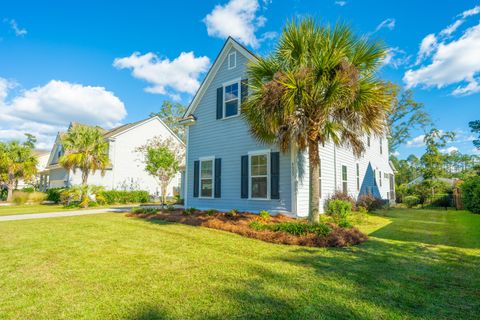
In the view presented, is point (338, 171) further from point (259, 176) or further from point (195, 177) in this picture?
point (195, 177)

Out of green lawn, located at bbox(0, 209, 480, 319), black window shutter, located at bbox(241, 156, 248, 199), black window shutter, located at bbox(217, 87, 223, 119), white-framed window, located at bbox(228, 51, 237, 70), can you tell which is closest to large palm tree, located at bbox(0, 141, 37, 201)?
green lawn, located at bbox(0, 209, 480, 319)

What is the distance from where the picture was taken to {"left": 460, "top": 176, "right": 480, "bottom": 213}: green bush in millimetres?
11977

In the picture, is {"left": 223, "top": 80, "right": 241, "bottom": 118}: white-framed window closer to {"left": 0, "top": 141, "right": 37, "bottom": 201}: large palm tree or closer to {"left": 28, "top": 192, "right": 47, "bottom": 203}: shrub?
{"left": 28, "top": 192, "right": 47, "bottom": 203}: shrub

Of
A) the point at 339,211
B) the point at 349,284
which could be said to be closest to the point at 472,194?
the point at 339,211

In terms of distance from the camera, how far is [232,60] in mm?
11633

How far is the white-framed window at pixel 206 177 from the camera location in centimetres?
1216

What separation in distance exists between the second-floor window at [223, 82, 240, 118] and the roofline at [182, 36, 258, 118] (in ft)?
4.25

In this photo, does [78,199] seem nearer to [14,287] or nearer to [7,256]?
[7,256]

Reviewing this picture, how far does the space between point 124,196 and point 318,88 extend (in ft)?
63.7

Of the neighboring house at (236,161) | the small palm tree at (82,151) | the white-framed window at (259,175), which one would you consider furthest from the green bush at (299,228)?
the small palm tree at (82,151)

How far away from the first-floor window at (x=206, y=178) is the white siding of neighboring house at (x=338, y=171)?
4583mm

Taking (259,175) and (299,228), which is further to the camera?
(259,175)

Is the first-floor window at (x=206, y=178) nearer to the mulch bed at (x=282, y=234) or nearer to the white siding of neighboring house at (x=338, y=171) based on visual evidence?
the mulch bed at (x=282, y=234)

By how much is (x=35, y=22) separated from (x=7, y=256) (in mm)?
14053
